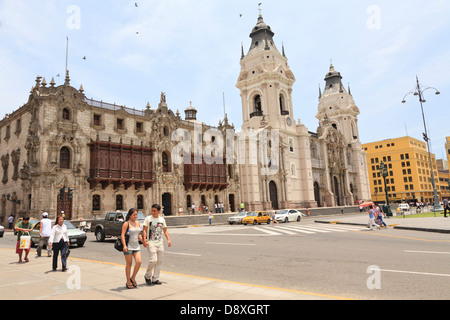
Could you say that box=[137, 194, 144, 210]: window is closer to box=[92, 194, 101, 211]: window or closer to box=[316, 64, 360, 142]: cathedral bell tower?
box=[92, 194, 101, 211]: window

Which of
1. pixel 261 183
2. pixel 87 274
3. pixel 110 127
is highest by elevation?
pixel 110 127

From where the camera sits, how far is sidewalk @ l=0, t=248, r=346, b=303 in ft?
19.2

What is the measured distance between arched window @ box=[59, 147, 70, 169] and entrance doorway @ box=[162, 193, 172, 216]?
11.5m

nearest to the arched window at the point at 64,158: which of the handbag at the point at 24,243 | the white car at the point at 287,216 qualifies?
the white car at the point at 287,216

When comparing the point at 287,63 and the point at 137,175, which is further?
the point at 287,63

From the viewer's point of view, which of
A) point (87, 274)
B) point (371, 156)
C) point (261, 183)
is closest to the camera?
point (87, 274)

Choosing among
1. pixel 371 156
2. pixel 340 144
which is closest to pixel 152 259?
pixel 340 144

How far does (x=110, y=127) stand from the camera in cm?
3538

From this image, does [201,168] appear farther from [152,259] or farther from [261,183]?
[152,259]

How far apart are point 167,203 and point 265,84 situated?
27.1 meters

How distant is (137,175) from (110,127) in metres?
6.11

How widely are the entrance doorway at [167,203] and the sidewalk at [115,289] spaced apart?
29813 mm
